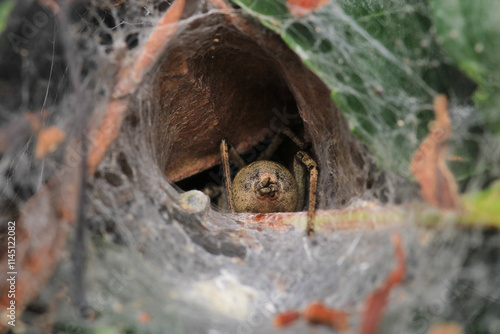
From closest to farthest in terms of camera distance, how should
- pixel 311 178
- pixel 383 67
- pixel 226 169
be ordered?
pixel 383 67 → pixel 311 178 → pixel 226 169

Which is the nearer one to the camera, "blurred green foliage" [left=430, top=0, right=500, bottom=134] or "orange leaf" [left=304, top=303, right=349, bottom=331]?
"orange leaf" [left=304, top=303, right=349, bottom=331]

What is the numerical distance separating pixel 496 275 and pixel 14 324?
1.12 metres

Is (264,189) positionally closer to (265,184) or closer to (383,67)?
(265,184)

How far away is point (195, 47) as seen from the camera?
1.41 metres

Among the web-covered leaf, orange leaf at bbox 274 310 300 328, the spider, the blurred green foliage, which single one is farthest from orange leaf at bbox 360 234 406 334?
the spider

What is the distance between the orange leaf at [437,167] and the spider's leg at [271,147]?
88cm

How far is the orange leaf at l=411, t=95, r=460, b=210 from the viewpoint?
919mm

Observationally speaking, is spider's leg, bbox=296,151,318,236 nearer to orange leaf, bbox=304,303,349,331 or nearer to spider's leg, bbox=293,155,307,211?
spider's leg, bbox=293,155,307,211

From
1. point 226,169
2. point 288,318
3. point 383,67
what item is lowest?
point 288,318

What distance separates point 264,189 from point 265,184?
0.02m

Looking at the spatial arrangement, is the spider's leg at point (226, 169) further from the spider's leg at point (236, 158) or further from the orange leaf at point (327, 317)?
the orange leaf at point (327, 317)

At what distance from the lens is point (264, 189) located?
1.64 metres

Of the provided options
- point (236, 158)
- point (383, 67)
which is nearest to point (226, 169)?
point (236, 158)

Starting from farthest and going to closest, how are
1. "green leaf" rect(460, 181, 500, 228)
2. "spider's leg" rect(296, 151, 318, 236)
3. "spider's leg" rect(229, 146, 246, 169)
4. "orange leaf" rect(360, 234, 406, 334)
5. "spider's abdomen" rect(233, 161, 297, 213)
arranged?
"spider's leg" rect(229, 146, 246, 169), "spider's abdomen" rect(233, 161, 297, 213), "spider's leg" rect(296, 151, 318, 236), "green leaf" rect(460, 181, 500, 228), "orange leaf" rect(360, 234, 406, 334)
